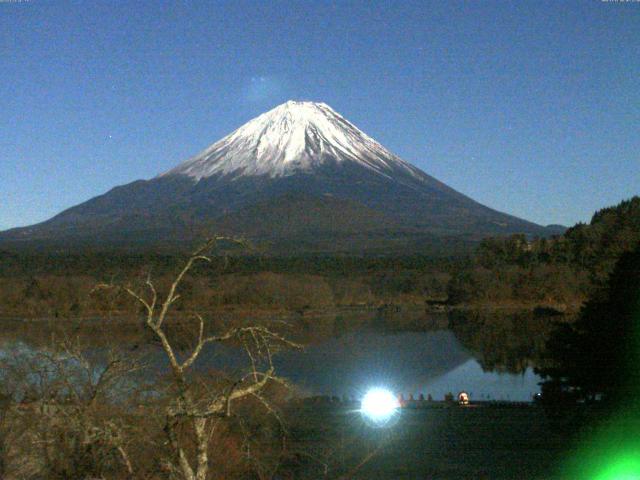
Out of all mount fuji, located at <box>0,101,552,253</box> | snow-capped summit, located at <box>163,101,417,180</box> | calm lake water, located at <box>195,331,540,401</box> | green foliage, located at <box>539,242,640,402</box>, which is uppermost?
snow-capped summit, located at <box>163,101,417,180</box>

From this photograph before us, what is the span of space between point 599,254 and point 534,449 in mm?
38923

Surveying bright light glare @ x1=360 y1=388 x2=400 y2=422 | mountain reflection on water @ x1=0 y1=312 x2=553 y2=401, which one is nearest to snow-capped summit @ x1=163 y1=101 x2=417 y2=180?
mountain reflection on water @ x1=0 y1=312 x2=553 y2=401

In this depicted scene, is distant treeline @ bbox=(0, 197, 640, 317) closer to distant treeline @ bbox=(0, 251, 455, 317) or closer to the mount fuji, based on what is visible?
distant treeline @ bbox=(0, 251, 455, 317)

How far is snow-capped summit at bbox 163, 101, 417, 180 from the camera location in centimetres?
10644

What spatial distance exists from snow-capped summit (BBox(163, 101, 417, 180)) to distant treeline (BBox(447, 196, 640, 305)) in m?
52.4

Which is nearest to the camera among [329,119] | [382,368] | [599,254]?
[382,368]

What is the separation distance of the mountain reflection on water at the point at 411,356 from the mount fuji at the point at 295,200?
34.0m

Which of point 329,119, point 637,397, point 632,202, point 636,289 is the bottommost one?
point 637,397

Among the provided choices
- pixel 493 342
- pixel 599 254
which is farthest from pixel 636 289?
pixel 599 254

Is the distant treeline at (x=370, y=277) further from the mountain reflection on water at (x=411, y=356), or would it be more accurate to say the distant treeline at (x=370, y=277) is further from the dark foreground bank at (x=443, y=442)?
the dark foreground bank at (x=443, y=442)

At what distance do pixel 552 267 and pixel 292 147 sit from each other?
64.3m

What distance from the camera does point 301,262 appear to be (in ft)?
205

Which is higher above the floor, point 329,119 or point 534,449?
point 329,119

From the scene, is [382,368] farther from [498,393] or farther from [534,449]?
[534,449]
